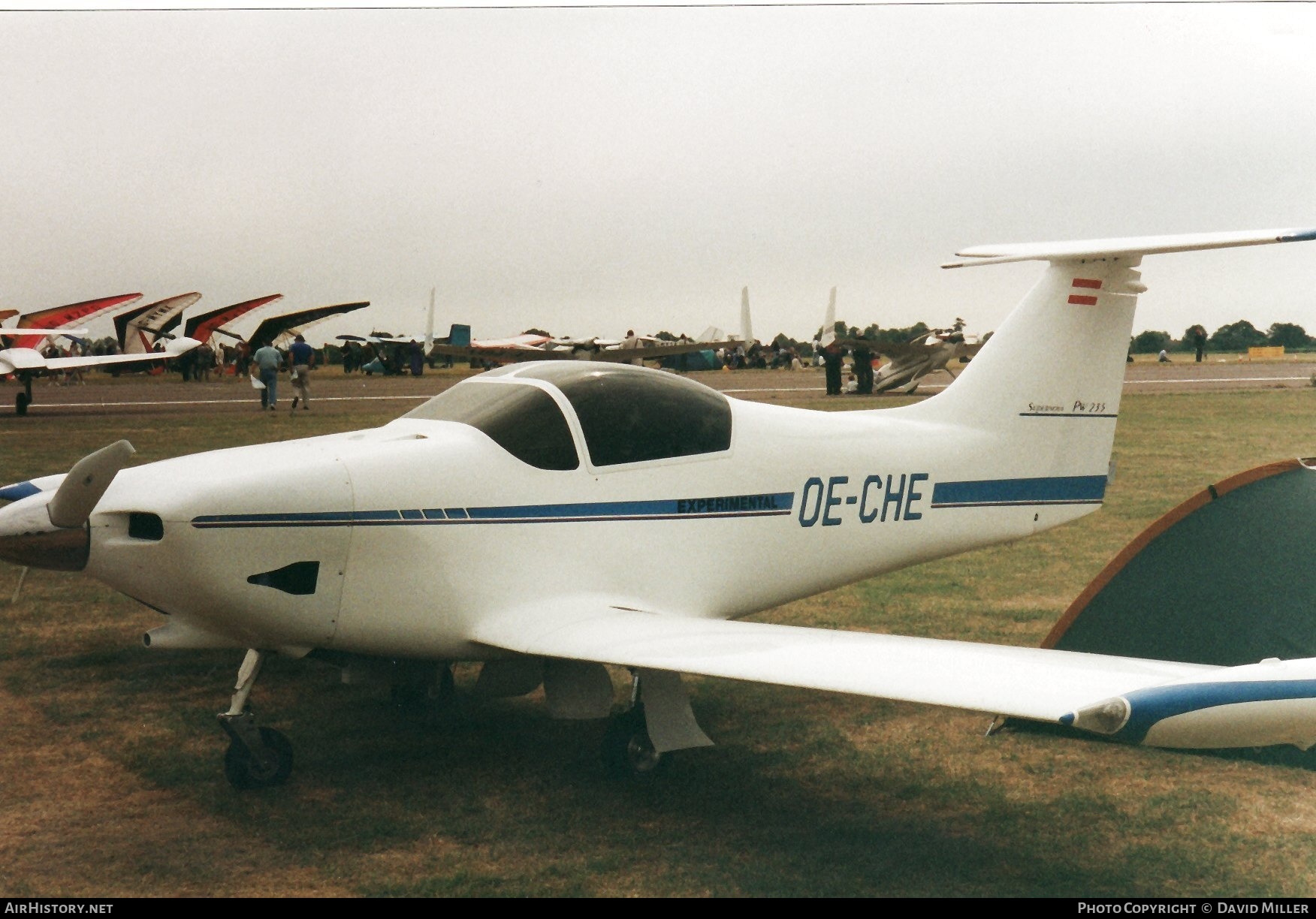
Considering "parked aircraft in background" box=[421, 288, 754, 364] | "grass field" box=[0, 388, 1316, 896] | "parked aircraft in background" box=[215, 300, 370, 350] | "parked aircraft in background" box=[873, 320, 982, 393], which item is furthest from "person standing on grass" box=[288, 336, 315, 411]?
"parked aircraft in background" box=[873, 320, 982, 393]

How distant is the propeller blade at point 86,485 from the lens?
13.8ft

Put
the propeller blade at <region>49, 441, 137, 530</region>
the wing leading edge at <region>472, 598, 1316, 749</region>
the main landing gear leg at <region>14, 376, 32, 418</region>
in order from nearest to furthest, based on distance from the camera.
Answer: the wing leading edge at <region>472, 598, 1316, 749</region> < the propeller blade at <region>49, 441, 137, 530</region> < the main landing gear leg at <region>14, 376, 32, 418</region>

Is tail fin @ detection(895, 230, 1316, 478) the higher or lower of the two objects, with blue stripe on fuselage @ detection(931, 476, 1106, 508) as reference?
higher

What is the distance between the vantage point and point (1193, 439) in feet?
54.7

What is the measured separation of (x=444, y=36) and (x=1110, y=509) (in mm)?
8415

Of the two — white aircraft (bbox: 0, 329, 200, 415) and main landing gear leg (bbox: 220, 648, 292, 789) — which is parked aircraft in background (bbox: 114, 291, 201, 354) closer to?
white aircraft (bbox: 0, 329, 200, 415)

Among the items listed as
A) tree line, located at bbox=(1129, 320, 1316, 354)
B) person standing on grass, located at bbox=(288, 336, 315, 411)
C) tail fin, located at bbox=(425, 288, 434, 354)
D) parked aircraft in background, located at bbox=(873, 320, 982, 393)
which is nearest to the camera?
tail fin, located at bbox=(425, 288, 434, 354)

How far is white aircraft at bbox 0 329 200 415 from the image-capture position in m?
9.34

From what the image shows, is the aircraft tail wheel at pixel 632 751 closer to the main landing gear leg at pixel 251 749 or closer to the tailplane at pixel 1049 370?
the main landing gear leg at pixel 251 749

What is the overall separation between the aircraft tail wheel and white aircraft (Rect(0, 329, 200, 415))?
5955mm

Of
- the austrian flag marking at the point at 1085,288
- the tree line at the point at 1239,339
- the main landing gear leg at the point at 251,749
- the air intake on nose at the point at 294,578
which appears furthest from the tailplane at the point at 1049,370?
the main landing gear leg at the point at 251,749

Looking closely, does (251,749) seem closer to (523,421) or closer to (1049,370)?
(523,421)

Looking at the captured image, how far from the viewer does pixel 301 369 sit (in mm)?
16781

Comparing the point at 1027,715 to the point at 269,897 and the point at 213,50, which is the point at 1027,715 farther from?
the point at 213,50
